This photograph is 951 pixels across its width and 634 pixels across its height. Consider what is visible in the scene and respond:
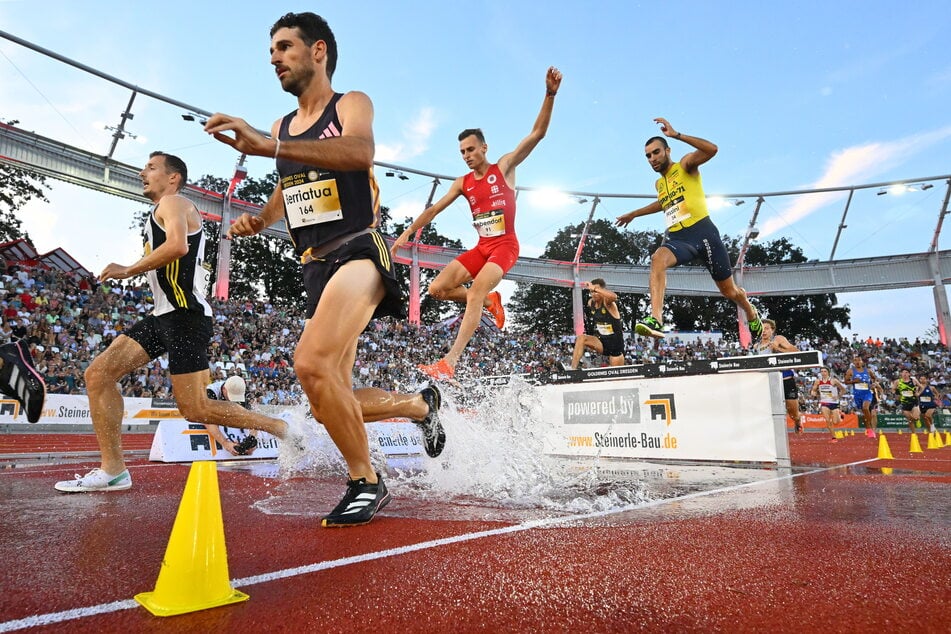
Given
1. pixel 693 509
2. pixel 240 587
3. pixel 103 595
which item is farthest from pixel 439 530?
pixel 693 509

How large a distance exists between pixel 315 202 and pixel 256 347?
16.7 m

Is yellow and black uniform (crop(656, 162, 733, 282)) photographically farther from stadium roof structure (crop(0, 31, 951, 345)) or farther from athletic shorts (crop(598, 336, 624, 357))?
stadium roof structure (crop(0, 31, 951, 345))

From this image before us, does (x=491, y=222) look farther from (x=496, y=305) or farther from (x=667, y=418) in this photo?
(x=667, y=418)

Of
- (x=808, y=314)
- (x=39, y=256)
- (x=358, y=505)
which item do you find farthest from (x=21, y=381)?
(x=808, y=314)

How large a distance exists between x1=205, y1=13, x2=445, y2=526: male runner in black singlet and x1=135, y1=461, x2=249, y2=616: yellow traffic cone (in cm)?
98

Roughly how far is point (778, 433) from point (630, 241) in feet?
156

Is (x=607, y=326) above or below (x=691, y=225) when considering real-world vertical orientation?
below

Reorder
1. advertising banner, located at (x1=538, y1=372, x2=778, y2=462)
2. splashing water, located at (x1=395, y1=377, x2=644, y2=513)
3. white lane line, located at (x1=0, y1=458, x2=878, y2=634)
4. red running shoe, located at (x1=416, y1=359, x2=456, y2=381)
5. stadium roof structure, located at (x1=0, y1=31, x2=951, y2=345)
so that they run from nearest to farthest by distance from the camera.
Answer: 1. white lane line, located at (x1=0, y1=458, x2=878, y2=634)
2. splashing water, located at (x1=395, y1=377, x2=644, y2=513)
3. red running shoe, located at (x1=416, y1=359, x2=456, y2=381)
4. advertising banner, located at (x1=538, y1=372, x2=778, y2=462)
5. stadium roof structure, located at (x1=0, y1=31, x2=951, y2=345)

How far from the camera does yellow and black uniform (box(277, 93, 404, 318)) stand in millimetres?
2893

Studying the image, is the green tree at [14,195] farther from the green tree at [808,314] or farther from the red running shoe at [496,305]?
the green tree at [808,314]

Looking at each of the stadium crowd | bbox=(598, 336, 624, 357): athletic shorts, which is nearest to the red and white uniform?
the stadium crowd

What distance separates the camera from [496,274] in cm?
524

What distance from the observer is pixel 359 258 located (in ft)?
9.38

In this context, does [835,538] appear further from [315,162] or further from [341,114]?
[341,114]
